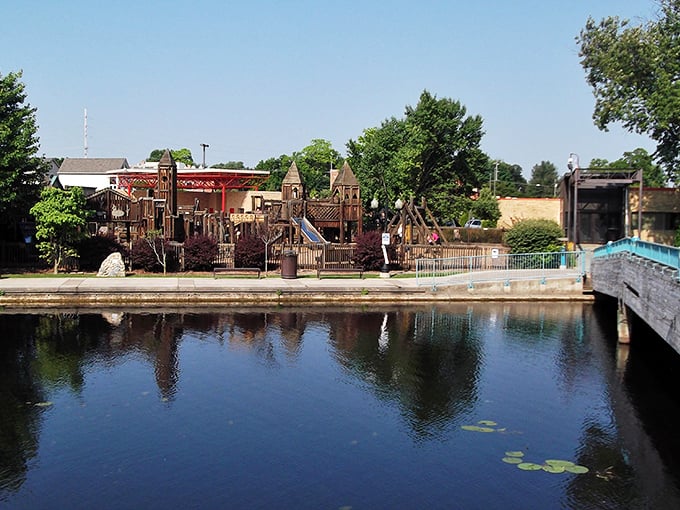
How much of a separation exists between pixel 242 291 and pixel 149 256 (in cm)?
742

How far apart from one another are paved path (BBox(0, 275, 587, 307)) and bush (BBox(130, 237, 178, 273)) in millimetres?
2149

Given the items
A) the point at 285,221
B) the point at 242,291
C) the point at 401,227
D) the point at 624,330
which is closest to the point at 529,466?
the point at 624,330

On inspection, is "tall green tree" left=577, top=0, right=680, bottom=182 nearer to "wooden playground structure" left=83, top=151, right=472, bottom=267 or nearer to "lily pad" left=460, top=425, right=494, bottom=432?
"wooden playground structure" left=83, top=151, right=472, bottom=267

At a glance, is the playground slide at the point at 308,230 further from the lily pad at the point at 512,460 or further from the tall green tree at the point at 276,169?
the tall green tree at the point at 276,169

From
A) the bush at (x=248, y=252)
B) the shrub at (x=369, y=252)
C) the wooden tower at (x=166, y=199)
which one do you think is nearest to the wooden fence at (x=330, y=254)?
the shrub at (x=369, y=252)

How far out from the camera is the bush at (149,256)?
34.2m

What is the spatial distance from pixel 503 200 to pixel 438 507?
51343 mm

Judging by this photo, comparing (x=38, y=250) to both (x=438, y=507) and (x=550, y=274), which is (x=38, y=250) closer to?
(x=550, y=274)

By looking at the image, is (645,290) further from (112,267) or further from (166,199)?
(166,199)

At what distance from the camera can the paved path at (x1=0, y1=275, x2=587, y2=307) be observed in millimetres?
27969

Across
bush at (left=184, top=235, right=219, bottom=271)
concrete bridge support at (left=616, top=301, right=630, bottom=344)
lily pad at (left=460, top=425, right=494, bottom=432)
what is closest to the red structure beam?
bush at (left=184, top=235, right=219, bottom=271)

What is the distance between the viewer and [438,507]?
10938 millimetres

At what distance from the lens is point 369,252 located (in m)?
36.2

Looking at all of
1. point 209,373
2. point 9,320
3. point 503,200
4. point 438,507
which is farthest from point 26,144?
point 503,200
